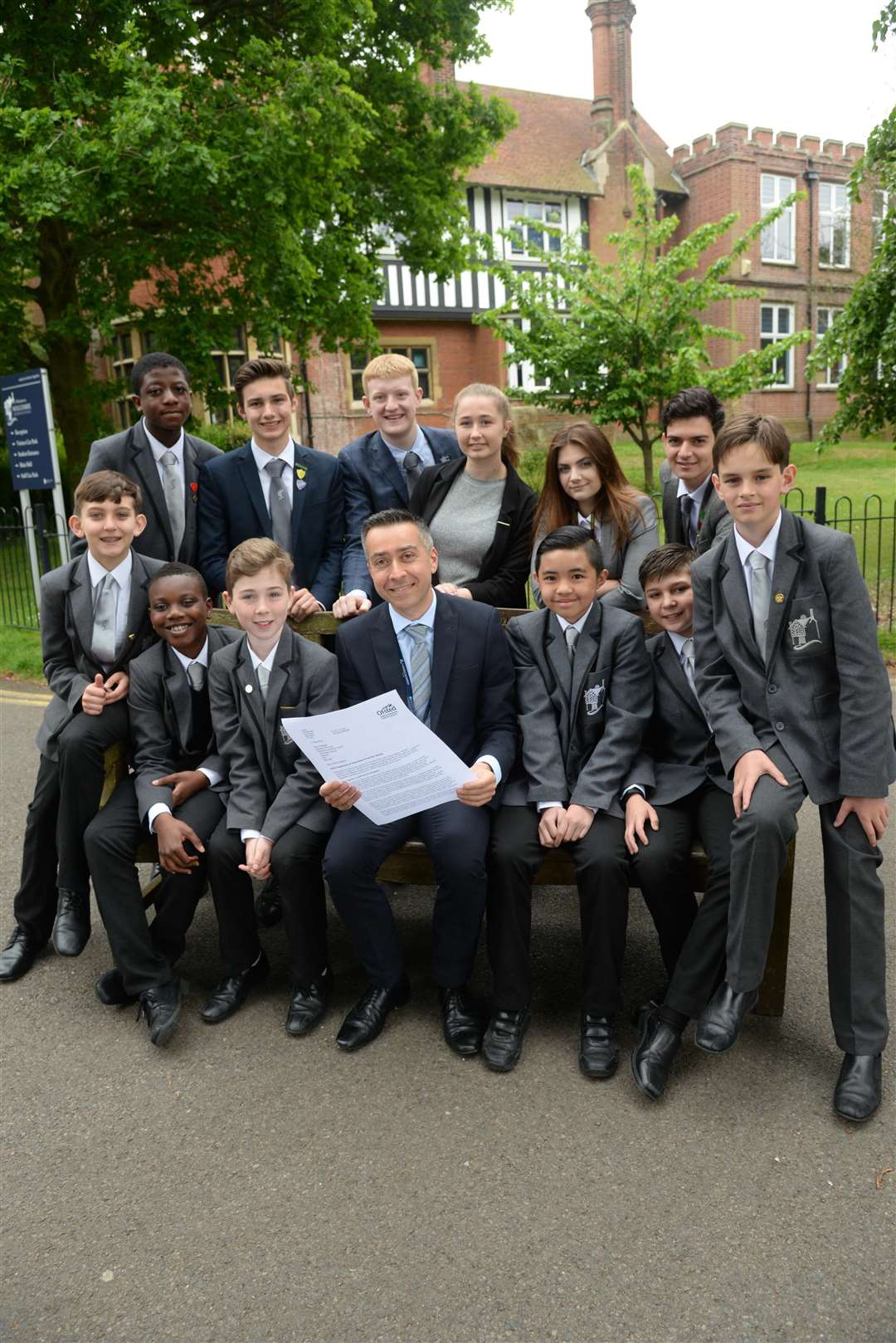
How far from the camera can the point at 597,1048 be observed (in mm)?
3133

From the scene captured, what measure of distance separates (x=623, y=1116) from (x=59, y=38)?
14.1 meters

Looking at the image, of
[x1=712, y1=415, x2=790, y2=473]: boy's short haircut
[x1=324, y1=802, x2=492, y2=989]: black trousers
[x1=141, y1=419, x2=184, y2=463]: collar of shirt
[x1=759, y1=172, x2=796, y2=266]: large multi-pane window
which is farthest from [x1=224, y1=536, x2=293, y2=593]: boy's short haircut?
[x1=759, y1=172, x2=796, y2=266]: large multi-pane window

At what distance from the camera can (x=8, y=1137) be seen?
2924 mm

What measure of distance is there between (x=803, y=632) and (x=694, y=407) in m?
1.40

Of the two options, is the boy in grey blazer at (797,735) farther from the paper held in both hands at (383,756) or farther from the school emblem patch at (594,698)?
the paper held in both hands at (383,756)

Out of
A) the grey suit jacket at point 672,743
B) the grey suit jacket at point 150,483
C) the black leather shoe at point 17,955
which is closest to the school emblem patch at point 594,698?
the grey suit jacket at point 672,743

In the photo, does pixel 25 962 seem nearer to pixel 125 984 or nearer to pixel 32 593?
pixel 125 984

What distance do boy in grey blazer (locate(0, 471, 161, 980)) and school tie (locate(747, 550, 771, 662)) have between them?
2403mm

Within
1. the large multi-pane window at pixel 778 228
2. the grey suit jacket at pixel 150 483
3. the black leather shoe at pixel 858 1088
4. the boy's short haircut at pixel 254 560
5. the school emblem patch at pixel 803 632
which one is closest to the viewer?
the black leather shoe at pixel 858 1088

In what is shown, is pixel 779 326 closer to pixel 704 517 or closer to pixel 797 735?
pixel 704 517

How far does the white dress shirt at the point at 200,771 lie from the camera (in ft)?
11.8

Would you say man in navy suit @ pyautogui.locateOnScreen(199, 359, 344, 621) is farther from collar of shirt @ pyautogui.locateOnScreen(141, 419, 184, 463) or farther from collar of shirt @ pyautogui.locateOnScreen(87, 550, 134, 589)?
collar of shirt @ pyautogui.locateOnScreen(87, 550, 134, 589)

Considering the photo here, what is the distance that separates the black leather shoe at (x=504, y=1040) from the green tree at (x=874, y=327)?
387 inches

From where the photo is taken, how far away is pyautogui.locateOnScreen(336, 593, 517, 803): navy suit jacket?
3531 millimetres
